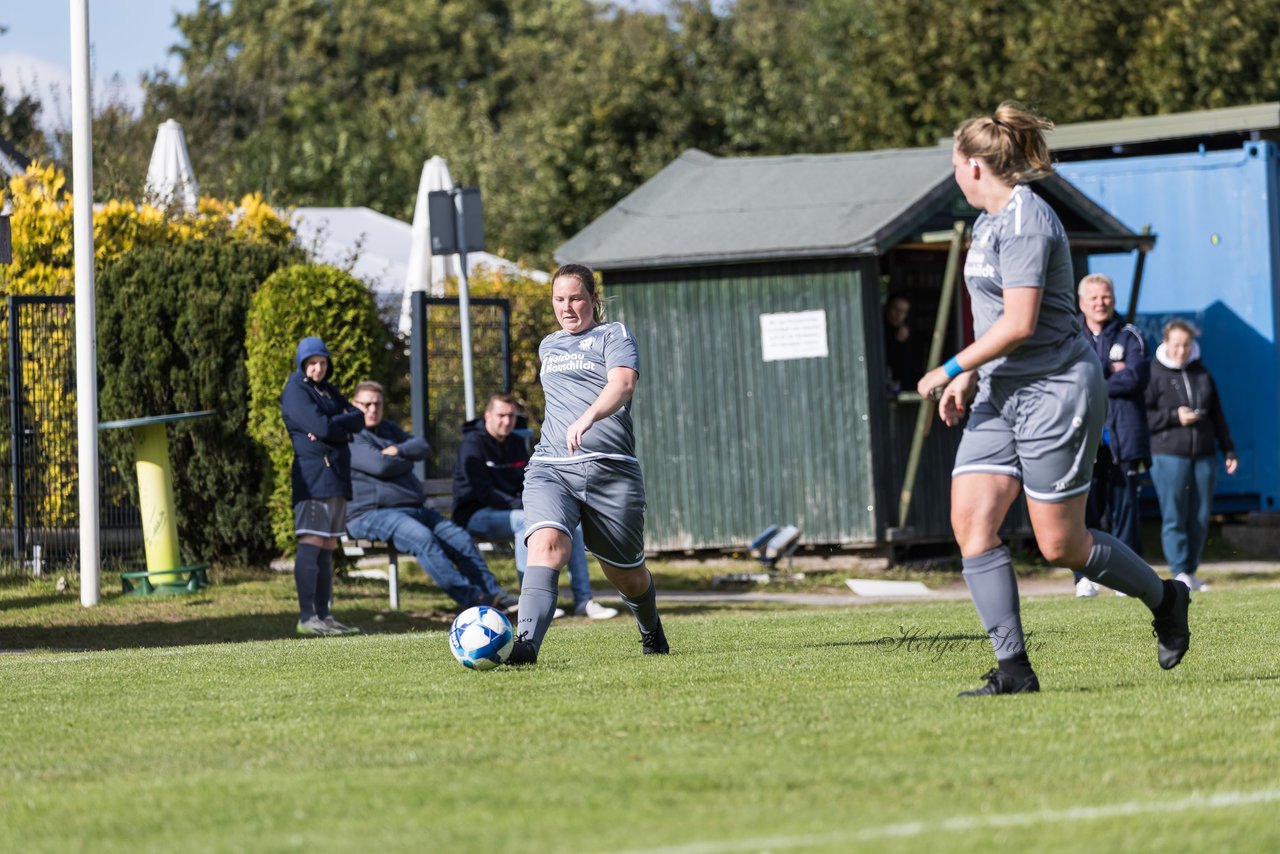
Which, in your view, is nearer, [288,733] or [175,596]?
[288,733]

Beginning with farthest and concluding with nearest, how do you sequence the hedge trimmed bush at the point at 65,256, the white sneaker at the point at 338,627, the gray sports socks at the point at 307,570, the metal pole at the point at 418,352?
the metal pole at the point at 418,352 < the hedge trimmed bush at the point at 65,256 < the white sneaker at the point at 338,627 < the gray sports socks at the point at 307,570

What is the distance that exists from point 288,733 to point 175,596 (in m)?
8.09

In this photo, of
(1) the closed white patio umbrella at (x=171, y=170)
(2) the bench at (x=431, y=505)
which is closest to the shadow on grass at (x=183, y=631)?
(2) the bench at (x=431, y=505)

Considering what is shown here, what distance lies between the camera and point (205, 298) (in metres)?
15.6

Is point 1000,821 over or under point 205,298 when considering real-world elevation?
under

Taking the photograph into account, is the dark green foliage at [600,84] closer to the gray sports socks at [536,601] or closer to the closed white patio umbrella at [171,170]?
the closed white patio umbrella at [171,170]

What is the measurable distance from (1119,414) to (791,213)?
4.88m

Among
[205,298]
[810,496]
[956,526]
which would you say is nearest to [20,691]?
[956,526]

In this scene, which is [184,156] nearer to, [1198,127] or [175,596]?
[175,596]

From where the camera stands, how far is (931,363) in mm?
17047

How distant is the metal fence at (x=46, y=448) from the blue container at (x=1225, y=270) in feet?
33.1

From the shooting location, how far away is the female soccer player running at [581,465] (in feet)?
27.3

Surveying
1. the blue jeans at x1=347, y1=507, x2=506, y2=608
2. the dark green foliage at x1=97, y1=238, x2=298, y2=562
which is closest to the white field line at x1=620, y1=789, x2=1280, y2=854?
the blue jeans at x1=347, y1=507, x2=506, y2=608

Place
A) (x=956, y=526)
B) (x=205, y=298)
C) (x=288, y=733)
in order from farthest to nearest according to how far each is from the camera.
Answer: (x=205, y=298)
(x=956, y=526)
(x=288, y=733)
